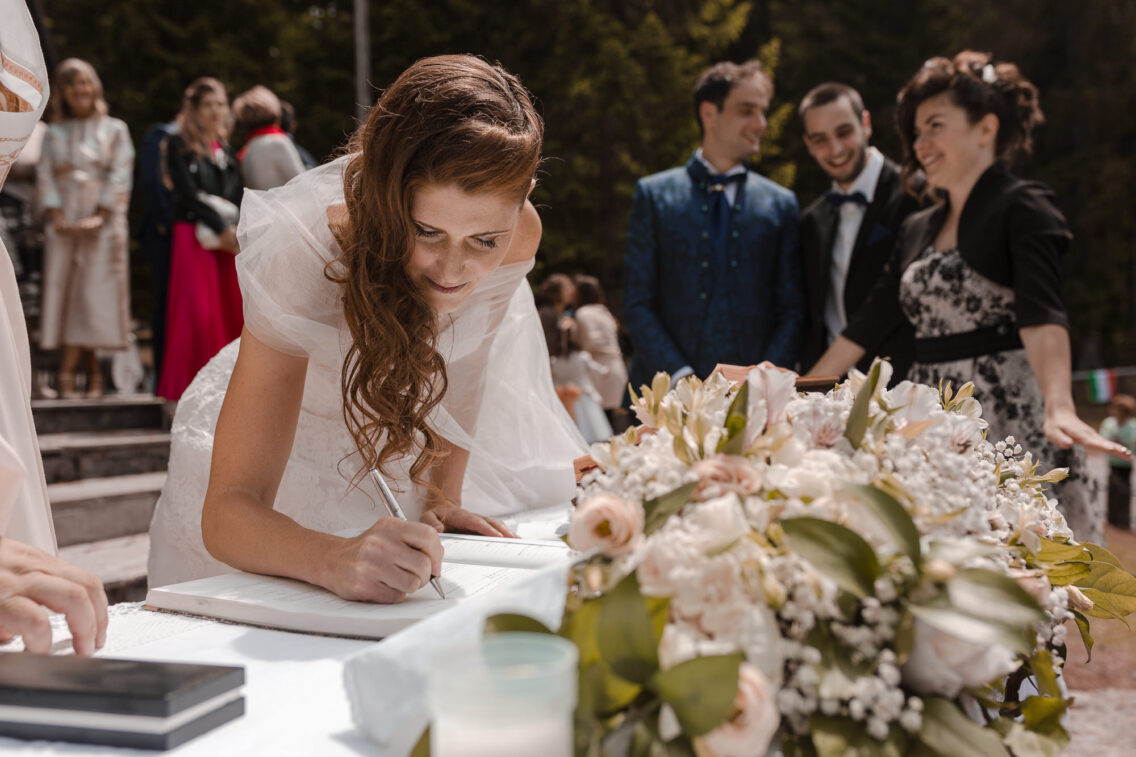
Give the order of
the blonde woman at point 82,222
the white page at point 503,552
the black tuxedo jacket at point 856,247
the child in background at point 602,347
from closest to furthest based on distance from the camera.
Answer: the white page at point 503,552 < the black tuxedo jacket at point 856,247 < the blonde woman at point 82,222 < the child in background at point 602,347

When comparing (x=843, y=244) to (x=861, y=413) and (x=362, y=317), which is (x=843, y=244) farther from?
(x=861, y=413)

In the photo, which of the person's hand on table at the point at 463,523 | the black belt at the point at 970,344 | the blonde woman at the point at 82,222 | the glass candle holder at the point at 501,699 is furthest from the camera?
the blonde woman at the point at 82,222

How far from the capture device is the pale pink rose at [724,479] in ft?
2.70

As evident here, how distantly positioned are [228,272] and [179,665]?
4.78 meters

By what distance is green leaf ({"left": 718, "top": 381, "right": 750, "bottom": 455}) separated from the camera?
88 cm

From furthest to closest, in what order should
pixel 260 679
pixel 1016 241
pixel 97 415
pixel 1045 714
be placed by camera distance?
1. pixel 97 415
2. pixel 1016 241
3. pixel 260 679
4. pixel 1045 714

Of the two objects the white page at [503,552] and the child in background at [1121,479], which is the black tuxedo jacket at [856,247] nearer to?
the white page at [503,552]

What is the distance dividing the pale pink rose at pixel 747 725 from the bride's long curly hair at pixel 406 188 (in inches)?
43.5

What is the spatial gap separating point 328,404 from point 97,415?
3676mm

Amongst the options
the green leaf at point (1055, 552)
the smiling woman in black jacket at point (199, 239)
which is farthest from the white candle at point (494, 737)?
the smiling woman in black jacket at point (199, 239)

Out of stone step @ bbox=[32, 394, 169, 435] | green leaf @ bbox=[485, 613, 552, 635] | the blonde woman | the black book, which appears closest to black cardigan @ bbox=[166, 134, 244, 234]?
the blonde woman

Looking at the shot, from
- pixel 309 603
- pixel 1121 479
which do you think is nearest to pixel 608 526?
pixel 309 603

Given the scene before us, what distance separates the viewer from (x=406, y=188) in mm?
1606

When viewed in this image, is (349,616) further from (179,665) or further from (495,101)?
(495,101)
